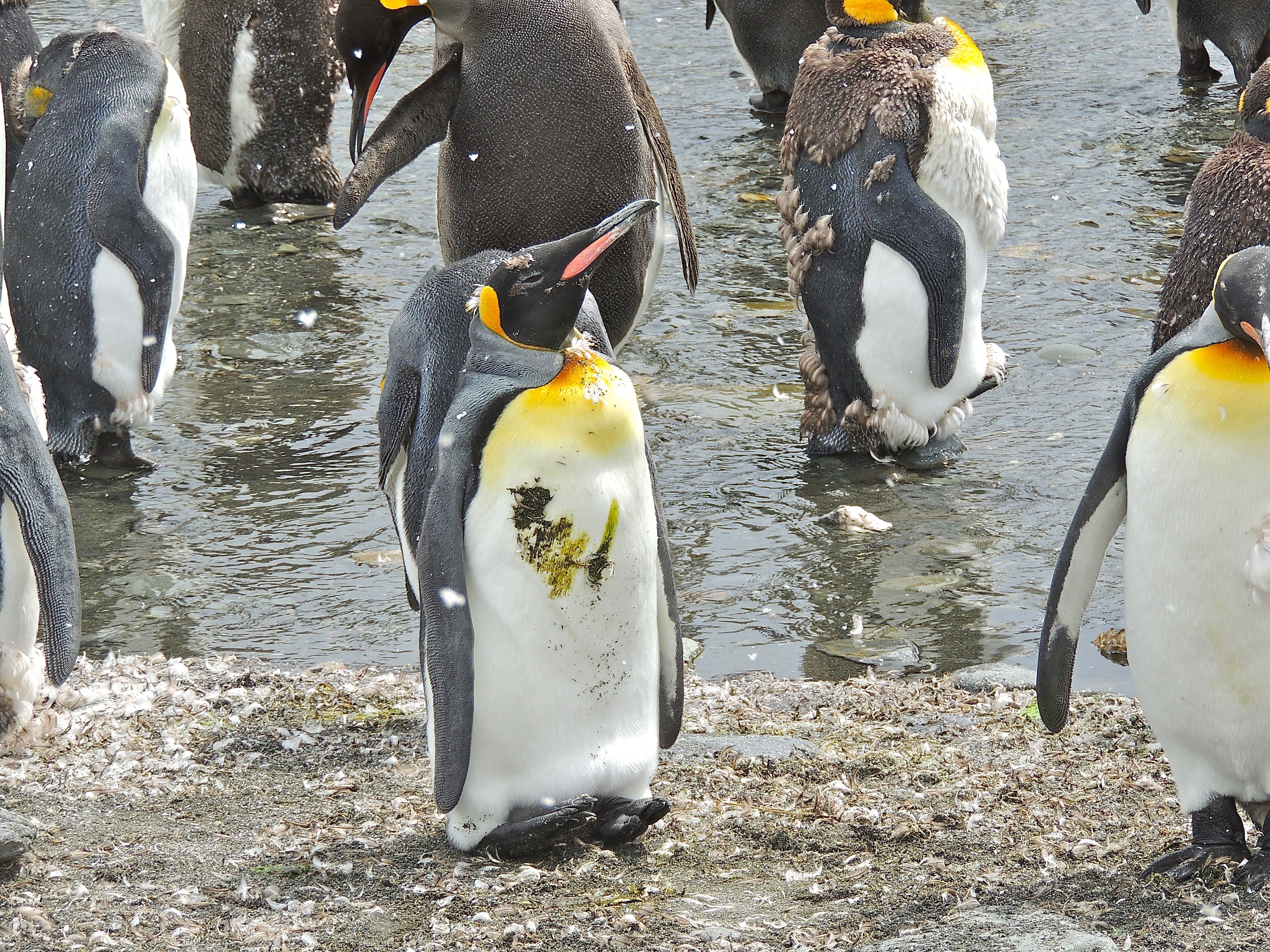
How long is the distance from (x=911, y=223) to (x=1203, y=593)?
8.28 ft

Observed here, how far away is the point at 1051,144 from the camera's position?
824cm

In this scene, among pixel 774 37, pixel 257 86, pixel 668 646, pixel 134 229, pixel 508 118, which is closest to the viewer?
pixel 668 646

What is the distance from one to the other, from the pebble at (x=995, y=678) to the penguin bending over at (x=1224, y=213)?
836mm

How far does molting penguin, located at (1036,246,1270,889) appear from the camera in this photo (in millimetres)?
2527

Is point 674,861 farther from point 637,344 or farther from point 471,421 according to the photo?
point 637,344

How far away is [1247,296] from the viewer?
2459 mm

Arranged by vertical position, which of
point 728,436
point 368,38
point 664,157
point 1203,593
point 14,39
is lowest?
point 728,436

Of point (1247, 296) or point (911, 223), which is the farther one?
point (911, 223)

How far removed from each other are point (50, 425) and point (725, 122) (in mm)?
4952

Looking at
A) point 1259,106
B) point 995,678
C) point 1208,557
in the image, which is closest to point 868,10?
point 1259,106

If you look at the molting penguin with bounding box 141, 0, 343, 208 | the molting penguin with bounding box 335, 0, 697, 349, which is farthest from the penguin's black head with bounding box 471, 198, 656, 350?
the molting penguin with bounding box 141, 0, 343, 208

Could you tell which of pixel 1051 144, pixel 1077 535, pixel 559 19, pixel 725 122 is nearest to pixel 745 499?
pixel 559 19

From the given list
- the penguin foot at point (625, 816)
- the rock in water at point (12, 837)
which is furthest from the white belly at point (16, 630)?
the penguin foot at point (625, 816)

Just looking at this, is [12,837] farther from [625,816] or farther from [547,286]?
[547,286]
